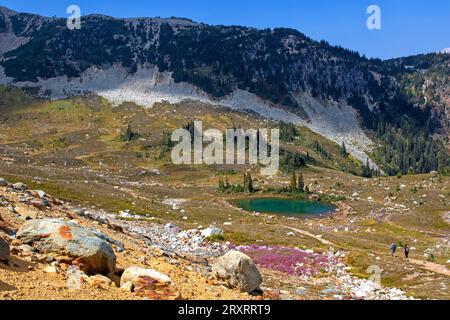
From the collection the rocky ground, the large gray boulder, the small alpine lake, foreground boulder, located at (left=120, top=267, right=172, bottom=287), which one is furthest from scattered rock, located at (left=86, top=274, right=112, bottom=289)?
the small alpine lake

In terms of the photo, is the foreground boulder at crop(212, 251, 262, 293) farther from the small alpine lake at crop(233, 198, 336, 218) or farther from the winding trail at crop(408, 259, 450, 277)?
the small alpine lake at crop(233, 198, 336, 218)

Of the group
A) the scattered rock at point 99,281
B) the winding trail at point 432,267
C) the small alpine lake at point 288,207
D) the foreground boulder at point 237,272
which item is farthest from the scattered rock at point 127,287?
the small alpine lake at point 288,207

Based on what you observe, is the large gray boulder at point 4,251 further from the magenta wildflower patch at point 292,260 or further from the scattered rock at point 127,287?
the magenta wildflower patch at point 292,260

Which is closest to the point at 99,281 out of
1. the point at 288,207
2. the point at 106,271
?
the point at 106,271

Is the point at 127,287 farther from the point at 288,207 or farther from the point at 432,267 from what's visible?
the point at 288,207

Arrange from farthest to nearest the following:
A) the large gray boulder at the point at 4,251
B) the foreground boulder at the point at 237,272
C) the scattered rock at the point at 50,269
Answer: the foreground boulder at the point at 237,272 → the scattered rock at the point at 50,269 → the large gray boulder at the point at 4,251

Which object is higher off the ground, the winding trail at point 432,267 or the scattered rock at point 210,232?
the scattered rock at point 210,232
